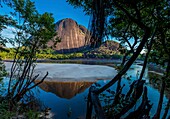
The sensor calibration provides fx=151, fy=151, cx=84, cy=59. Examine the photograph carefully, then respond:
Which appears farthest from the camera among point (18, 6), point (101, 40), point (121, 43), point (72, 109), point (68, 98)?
point (68, 98)

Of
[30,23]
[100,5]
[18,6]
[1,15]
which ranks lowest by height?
[100,5]

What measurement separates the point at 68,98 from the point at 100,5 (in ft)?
31.2

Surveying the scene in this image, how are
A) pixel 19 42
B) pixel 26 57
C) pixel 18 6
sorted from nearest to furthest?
1. pixel 18 6
2. pixel 19 42
3. pixel 26 57

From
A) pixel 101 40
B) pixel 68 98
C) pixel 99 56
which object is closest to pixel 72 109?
pixel 68 98

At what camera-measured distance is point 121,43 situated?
4684 millimetres

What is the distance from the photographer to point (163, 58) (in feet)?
9.84

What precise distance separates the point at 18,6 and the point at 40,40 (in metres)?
1.74

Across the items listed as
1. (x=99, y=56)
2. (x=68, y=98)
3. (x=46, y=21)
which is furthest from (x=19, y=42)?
Answer: (x=99, y=56)

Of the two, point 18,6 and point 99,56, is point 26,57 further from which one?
point 99,56

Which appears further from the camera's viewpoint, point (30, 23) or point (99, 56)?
point (99, 56)

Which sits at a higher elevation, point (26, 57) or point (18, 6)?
point (18, 6)

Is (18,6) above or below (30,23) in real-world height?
above

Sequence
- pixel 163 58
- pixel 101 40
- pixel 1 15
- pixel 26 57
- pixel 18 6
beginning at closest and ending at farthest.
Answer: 1. pixel 101 40
2. pixel 163 58
3. pixel 1 15
4. pixel 18 6
5. pixel 26 57

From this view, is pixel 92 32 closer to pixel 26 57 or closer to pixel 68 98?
pixel 26 57
